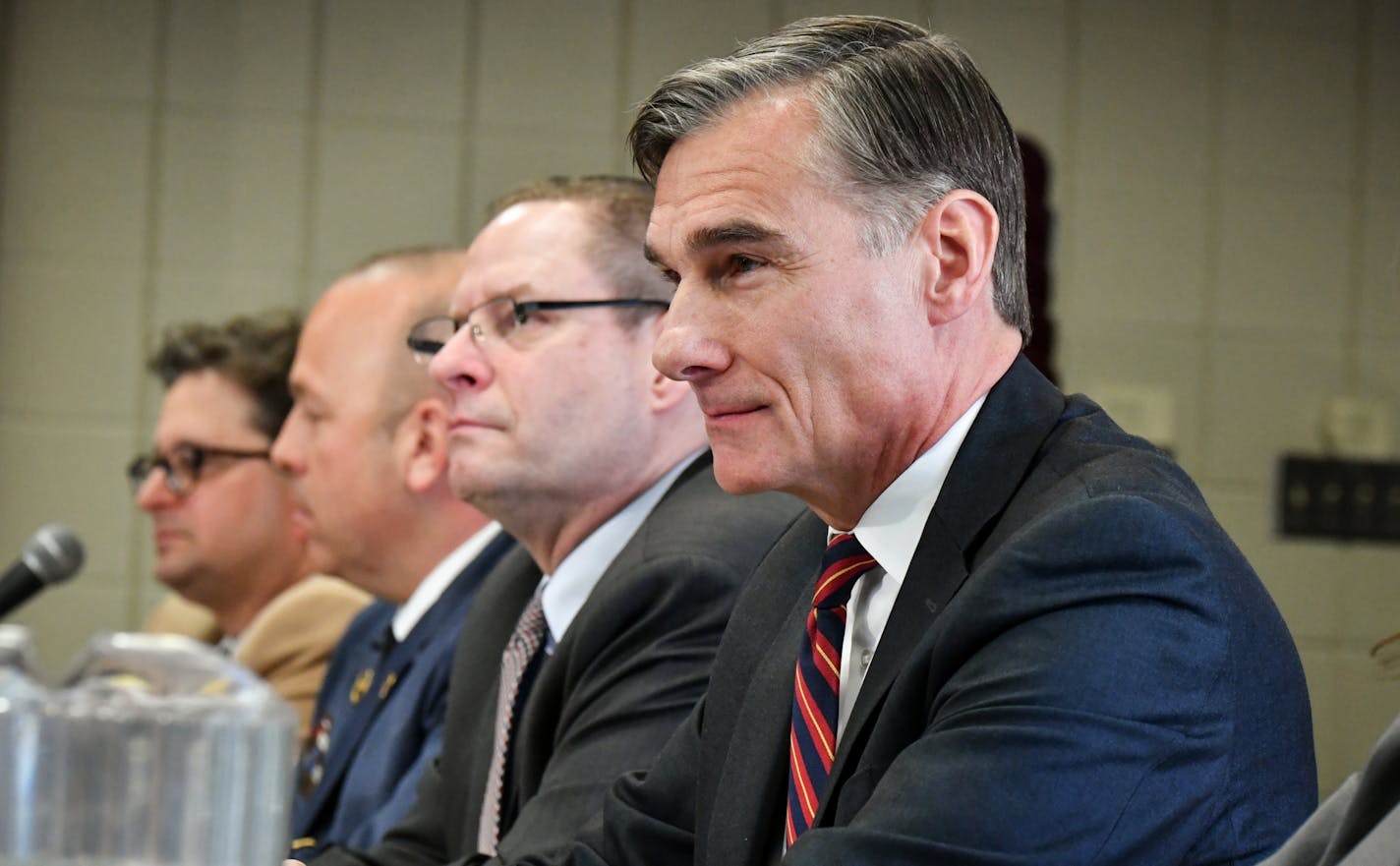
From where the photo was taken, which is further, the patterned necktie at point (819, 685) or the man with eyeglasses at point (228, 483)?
the man with eyeglasses at point (228, 483)

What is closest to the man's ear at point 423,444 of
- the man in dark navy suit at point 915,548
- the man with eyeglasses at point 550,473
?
the man with eyeglasses at point 550,473

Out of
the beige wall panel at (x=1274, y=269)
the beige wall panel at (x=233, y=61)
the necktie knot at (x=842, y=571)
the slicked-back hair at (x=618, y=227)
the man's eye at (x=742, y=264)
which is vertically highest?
the beige wall panel at (x=233, y=61)

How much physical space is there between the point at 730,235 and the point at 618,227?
800 mm

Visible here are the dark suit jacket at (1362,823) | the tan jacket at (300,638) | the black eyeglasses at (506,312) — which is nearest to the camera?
the dark suit jacket at (1362,823)

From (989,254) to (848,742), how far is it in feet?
1.46

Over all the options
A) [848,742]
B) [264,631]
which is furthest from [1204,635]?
[264,631]

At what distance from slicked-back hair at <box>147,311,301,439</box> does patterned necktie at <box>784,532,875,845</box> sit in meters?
2.53

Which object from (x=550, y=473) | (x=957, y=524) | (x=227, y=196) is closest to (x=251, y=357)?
(x=227, y=196)

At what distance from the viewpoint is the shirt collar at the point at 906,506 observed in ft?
4.65

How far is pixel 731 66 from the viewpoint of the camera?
1.52 m

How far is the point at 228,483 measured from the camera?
12.2ft

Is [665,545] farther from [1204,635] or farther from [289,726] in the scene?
[289,726]

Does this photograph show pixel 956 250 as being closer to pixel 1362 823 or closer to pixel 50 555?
pixel 1362 823

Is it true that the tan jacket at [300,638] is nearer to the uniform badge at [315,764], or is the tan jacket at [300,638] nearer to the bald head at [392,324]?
the uniform badge at [315,764]
